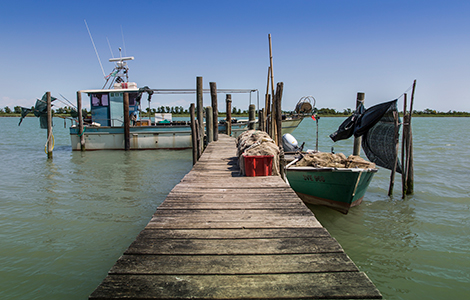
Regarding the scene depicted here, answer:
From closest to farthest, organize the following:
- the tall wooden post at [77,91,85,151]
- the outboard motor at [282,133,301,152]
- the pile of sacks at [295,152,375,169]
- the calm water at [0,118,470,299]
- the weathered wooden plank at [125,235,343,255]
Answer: the weathered wooden plank at [125,235,343,255] < the calm water at [0,118,470,299] < the pile of sacks at [295,152,375,169] < the outboard motor at [282,133,301,152] < the tall wooden post at [77,91,85,151]

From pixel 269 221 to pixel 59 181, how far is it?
10.3 m

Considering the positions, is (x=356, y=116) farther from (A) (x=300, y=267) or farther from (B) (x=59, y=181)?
(B) (x=59, y=181)

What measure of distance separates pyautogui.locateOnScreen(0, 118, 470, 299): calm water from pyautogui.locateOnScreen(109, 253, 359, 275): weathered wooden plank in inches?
81.0

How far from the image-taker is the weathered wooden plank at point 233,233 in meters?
3.39

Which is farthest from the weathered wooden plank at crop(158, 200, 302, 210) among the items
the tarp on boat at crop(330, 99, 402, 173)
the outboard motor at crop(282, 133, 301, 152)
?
the outboard motor at crop(282, 133, 301, 152)

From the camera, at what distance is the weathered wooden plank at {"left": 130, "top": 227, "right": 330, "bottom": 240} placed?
339cm

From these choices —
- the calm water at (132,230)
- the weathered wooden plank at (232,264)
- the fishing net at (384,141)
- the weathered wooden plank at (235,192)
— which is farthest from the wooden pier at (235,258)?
the fishing net at (384,141)

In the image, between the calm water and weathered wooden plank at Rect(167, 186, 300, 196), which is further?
weathered wooden plank at Rect(167, 186, 300, 196)

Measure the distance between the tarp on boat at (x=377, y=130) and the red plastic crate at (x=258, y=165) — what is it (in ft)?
14.3

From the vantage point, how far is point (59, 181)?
37.5 feet

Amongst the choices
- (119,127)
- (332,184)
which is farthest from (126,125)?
(332,184)

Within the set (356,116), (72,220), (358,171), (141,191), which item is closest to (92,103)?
(141,191)

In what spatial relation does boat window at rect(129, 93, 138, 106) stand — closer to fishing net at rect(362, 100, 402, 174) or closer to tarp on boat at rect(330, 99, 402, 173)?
tarp on boat at rect(330, 99, 402, 173)

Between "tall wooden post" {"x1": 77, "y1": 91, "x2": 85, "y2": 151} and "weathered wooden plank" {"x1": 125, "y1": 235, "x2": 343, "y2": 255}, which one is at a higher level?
"tall wooden post" {"x1": 77, "y1": 91, "x2": 85, "y2": 151}
